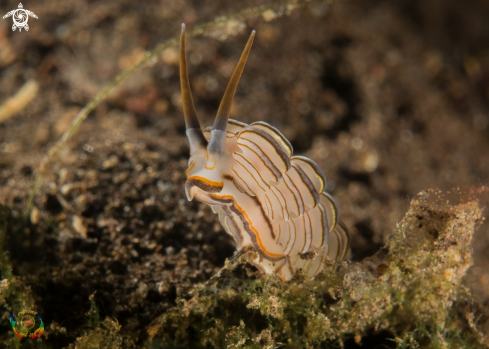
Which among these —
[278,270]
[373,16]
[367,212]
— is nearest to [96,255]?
[278,270]

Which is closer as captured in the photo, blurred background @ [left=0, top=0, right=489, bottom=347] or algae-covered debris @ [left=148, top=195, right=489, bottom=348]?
algae-covered debris @ [left=148, top=195, right=489, bottom=348]

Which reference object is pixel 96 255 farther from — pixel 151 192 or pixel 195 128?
pixel 195 128

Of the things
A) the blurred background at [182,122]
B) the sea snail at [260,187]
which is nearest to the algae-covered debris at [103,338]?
the blurred background at [182,122]

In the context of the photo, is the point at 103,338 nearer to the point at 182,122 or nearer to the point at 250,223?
the point at 250,223

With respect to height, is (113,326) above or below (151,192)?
below

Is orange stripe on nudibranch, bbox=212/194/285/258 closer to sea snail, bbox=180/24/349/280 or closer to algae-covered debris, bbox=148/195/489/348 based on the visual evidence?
sea snail, bbox=180/24/349/280

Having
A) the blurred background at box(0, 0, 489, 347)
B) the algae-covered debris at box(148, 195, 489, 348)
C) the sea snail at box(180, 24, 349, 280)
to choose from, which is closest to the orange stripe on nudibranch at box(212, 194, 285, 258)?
the sea snail at box(180, 24, 349, 280)

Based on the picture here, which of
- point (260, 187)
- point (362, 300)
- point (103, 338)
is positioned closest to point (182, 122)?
point (260, 187)
